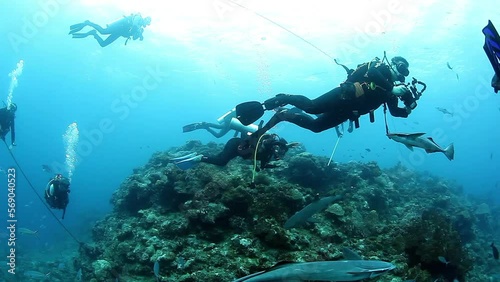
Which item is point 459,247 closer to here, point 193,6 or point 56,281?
point 56,281

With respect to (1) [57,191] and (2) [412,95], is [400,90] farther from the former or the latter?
(1) [57,191]

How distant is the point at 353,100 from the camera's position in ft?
21.6

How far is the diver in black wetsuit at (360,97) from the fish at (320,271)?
4.65 metres

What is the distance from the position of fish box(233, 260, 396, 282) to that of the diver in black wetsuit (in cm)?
465

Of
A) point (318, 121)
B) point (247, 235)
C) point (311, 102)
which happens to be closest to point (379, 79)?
point (311, 102)

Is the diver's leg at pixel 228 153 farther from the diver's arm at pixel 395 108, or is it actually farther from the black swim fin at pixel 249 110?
the diver's arm at pixel 395 108

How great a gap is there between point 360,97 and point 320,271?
520cm

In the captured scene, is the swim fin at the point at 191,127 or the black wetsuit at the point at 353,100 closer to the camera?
the black wetsuit at the point at 353,100

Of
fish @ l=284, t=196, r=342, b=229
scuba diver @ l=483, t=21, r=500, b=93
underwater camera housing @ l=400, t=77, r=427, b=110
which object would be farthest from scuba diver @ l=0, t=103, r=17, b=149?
scuba diver @ l=483, t=21, r=500, b=93

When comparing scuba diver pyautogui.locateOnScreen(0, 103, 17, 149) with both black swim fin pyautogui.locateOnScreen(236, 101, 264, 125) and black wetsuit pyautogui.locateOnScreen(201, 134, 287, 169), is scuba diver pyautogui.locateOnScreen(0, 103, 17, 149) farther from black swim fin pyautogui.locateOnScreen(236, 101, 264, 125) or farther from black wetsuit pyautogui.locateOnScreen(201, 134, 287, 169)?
black swim fin pyautogui.locateOnScreen(236, 101, 264, 125)

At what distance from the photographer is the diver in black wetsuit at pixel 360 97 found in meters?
6.38

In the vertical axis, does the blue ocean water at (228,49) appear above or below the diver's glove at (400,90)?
above

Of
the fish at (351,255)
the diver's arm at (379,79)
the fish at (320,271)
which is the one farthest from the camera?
the diver's arm at (379,79)

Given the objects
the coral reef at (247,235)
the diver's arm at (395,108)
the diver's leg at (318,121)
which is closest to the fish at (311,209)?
the coral reef at (247,235)
